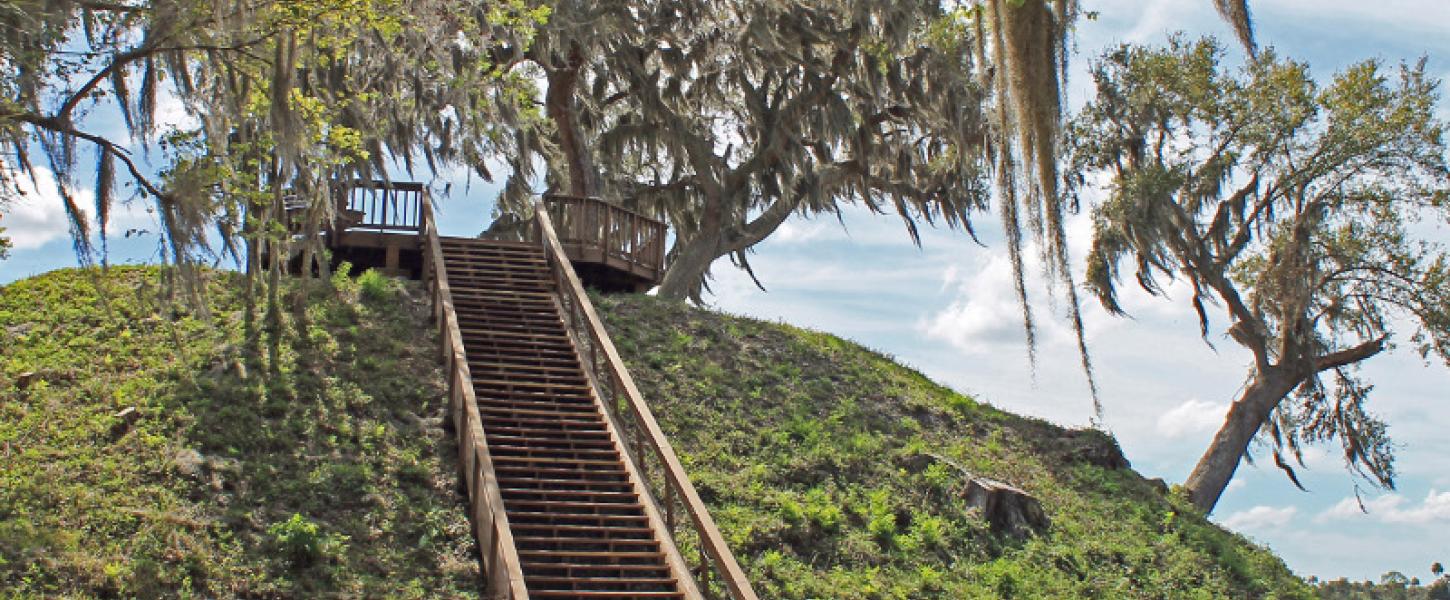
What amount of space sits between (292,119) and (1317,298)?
61.1 ft

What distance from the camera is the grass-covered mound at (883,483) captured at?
16.1 m

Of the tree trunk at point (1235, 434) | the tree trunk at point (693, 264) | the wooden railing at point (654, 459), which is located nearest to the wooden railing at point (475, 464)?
the wooden railing at point (654, 459)

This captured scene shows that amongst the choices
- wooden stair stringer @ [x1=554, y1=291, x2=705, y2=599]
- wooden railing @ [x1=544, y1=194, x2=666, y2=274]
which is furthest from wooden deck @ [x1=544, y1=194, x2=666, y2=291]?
wooden stair stringer @ [x1=554, y1=291, x2=705, y2=599]

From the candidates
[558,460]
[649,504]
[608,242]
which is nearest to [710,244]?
[608,242]

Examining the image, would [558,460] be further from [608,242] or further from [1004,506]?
[608,242]

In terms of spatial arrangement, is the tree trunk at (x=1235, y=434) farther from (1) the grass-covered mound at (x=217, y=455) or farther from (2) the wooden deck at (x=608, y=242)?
(1) the grass-covered mound at (x=217, y=455)

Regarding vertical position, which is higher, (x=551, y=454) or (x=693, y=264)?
(x=693, y=264)

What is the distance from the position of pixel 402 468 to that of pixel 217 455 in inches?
76.5

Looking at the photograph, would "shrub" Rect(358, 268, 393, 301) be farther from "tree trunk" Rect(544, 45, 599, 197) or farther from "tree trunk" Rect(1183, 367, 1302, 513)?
"tree trunk" Rect(1183, 367, 1302, 513)

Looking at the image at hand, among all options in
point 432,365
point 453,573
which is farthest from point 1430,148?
point 453,573

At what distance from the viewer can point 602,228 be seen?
2364 centimetres

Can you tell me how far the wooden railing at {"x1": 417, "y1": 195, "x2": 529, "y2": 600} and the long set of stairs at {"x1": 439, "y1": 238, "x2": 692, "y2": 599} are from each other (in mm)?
307

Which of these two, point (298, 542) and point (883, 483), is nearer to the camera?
point (298, 542)

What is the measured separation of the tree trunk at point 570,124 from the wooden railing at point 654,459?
7.08 m
